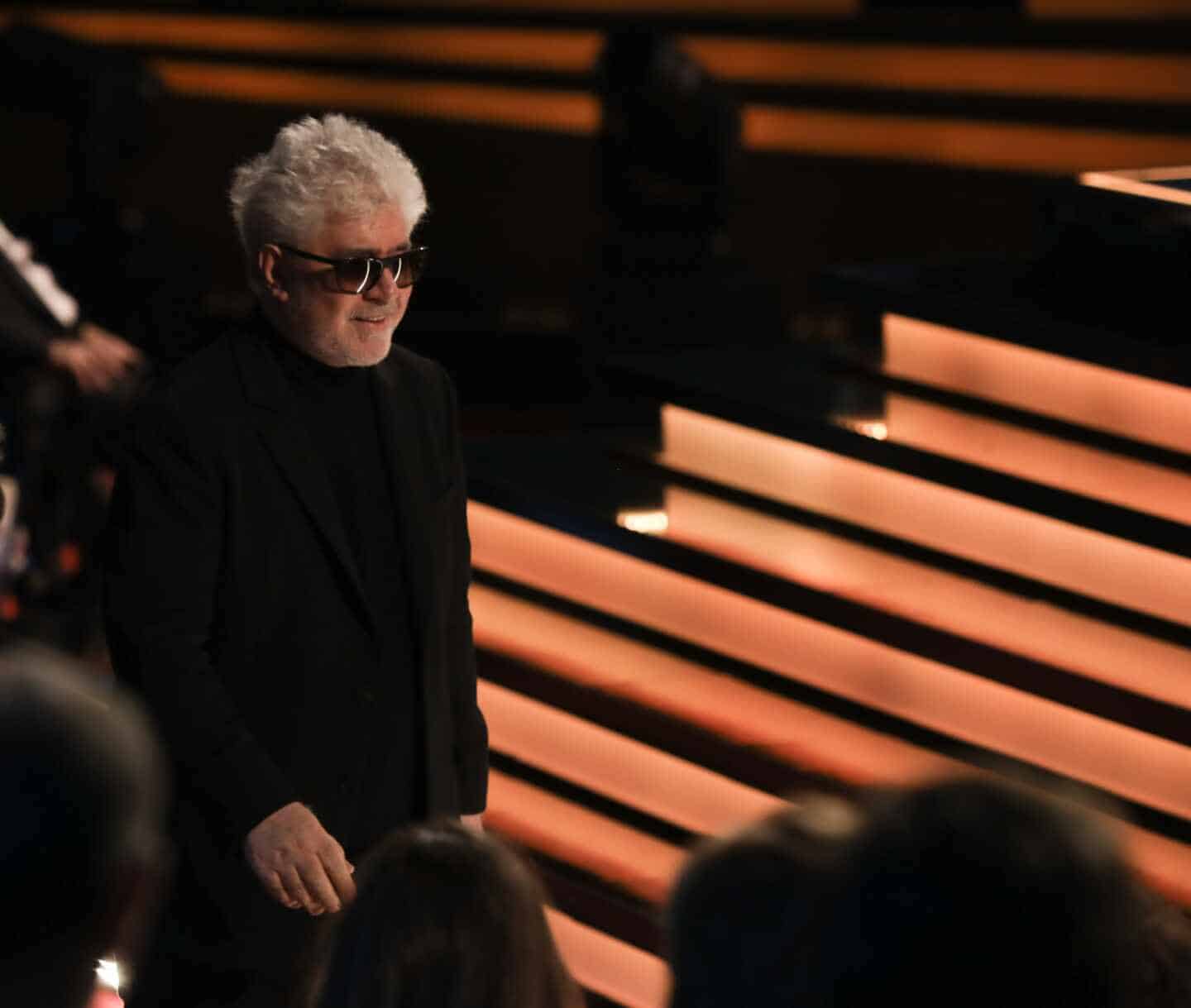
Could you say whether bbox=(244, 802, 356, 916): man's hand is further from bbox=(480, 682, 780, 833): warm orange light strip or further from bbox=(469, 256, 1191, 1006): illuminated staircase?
bbox=(480, 682, 780, 833): warm orange light strip

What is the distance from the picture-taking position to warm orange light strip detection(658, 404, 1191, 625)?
4316 millimetres

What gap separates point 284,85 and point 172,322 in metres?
6.67

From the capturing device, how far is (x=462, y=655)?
3064 millimetres

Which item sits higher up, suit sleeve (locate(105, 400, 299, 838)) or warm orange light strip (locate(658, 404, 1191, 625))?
suit sleeve (locate(105, 400, 299, 838))

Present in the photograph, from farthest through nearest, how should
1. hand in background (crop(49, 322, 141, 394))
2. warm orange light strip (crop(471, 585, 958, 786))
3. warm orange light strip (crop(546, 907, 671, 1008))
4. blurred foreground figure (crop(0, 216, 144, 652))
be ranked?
blurred foreground figure (crop(0, 216, 144, 652))
hand in background (crop(49, 322, 141, 394))
warm orange light strip (crop(471, 585, 958, 786))
warm orange light strip (crop(546, 907, 671, 1008))

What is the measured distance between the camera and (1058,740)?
4.12m

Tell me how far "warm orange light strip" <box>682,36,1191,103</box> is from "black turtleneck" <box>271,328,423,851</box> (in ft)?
22.9

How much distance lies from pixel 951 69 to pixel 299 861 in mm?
8001

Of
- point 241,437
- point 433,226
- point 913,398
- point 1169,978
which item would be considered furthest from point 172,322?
point 1169,978

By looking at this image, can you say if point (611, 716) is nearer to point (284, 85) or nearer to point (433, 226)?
point (433, 226)

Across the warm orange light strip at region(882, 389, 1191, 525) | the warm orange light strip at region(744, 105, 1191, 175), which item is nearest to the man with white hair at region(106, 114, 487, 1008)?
the warm orange light strip at region(882, 389, 1191, 525)

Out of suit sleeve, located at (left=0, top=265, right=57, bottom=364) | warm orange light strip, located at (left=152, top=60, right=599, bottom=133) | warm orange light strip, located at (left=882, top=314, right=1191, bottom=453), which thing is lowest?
warm orange light strip, located at (left=152, top=60, right=599, bottom=133)

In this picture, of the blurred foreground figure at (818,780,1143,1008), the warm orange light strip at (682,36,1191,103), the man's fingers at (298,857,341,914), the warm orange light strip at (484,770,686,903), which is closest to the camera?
the blurred foreground figure at (818,780,1143,1008)

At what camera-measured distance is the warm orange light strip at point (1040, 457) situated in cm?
446
